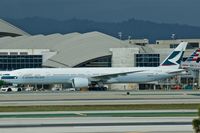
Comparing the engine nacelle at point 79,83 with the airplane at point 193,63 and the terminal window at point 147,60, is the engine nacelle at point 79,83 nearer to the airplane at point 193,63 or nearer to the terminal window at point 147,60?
the airplane at point 193,63

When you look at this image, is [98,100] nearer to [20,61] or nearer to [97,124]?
[97,124]

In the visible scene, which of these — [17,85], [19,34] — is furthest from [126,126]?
[19,34]

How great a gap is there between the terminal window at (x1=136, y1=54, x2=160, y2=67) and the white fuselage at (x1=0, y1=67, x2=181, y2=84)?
35.3 m

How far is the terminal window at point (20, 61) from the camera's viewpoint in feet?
490

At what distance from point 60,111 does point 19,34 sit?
150491 mm

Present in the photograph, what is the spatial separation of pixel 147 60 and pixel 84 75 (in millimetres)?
43941

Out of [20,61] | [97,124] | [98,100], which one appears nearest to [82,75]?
[98,100]

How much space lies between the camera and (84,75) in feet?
348

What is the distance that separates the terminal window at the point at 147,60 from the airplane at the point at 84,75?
113 feet

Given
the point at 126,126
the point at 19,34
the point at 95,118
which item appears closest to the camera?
the point at 126,126

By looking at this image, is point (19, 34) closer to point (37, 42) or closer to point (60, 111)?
point (37, 42)

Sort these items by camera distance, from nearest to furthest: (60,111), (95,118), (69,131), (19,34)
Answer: (69,131), (95,118), (60,111), (19,34)

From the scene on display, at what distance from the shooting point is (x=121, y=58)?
147375 mm

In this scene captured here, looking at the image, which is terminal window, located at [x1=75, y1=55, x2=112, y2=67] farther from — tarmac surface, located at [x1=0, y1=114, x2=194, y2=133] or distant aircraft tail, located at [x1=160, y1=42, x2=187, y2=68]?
tarmac surface, located at [x1=0, y1=114, x2=194, y2=133]
